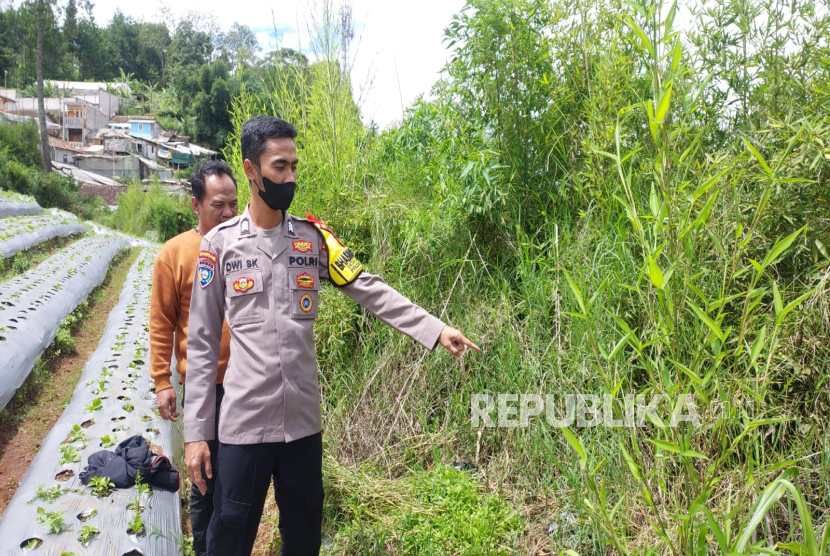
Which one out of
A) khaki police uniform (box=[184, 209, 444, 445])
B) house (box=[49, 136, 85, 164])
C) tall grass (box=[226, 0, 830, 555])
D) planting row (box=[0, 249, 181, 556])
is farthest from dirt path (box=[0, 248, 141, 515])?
house (box=[49, 136, 85, 164])

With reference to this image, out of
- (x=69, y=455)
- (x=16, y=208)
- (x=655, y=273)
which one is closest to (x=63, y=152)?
(x=16, y=208)

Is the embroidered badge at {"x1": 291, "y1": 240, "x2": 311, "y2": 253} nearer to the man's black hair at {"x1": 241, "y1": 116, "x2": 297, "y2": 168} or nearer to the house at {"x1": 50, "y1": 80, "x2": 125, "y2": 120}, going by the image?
the man's black hair at {"x1": 241, "y1": 116, "x2": 297, "y2": 168}

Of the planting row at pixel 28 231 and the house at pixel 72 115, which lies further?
the house at pixel 72 115

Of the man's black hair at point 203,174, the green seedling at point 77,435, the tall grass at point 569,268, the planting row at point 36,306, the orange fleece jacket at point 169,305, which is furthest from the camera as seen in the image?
the planting row at point 36,306

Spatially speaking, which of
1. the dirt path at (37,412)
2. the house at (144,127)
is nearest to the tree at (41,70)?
the house at (144,127)

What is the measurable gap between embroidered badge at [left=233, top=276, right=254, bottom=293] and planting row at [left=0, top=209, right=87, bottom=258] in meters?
10.1

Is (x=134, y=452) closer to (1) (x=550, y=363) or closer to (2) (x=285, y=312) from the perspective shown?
(2) (x=285, y=312)

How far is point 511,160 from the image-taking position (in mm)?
3344

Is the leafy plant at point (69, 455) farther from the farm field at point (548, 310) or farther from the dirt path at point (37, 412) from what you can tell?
the dirt path at point (37, 412)

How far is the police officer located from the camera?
195cm

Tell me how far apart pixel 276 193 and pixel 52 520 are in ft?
6.42

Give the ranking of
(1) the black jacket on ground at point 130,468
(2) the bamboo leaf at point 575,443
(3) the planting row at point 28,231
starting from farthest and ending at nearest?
(3) the planting row at point 28,231 → (1) the black jacket on ground at point 130,468 → (2) the bamboo leaf at point 575,443

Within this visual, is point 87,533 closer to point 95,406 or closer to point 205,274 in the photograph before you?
point 205,274

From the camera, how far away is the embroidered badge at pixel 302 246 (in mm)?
2125
